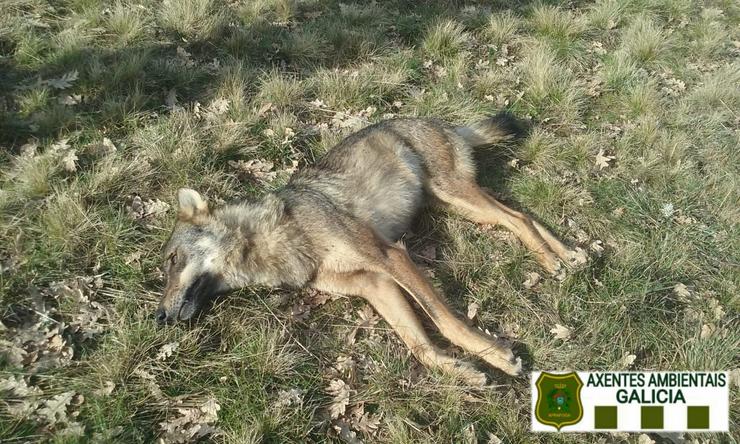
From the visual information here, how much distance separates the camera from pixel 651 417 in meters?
3.74

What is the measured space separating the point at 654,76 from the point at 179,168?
738 centimetres

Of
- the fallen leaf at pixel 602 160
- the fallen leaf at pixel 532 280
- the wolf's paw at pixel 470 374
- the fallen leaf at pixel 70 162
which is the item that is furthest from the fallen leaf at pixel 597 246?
the fallen leaf at pixel 70 162

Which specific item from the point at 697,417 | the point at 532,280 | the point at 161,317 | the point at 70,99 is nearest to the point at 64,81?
the point at 70,99

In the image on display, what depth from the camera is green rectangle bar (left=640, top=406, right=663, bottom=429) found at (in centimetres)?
369

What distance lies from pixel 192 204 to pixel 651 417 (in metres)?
4.37

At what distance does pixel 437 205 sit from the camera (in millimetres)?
5664

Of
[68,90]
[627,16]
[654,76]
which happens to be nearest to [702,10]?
[627,16]

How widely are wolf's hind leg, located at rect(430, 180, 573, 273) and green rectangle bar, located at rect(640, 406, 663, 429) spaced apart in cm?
149

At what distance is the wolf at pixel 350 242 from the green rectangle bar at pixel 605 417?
2.19 feet

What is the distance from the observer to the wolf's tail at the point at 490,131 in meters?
6.14

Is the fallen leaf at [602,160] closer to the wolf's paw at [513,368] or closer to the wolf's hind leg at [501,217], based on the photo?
the wolf's hind leg at [501,217]

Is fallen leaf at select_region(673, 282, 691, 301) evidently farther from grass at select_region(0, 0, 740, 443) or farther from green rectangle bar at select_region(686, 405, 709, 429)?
green rectangle bar at select_region(686, 405, 709, 429)

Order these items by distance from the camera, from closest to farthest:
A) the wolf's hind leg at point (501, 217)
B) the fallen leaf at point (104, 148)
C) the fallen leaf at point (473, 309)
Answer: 1. the fallen leaf at point (473, 309)
2. the wolf's hind leg at point (501, 217)
3. the fallen leaf at point (104, 148)

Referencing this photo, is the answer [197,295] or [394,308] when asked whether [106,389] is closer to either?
[197,295]
